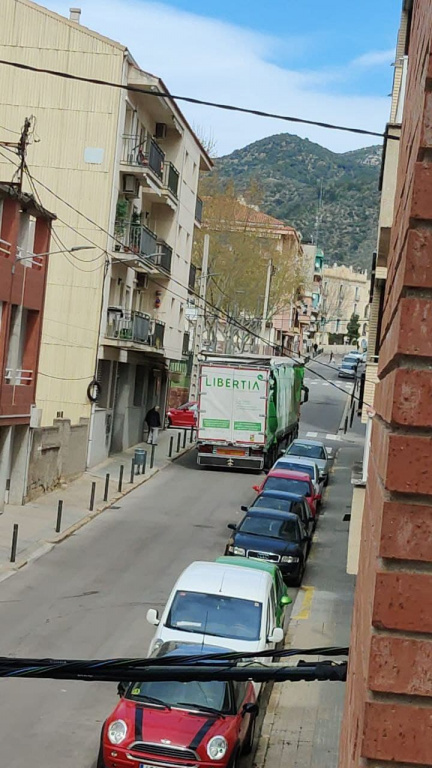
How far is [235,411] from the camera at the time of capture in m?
36.1

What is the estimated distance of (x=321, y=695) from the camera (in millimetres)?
14047

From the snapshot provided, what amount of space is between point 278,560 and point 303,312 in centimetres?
10698

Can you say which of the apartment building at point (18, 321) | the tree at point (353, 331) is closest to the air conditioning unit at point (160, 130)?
the apartment building at point (18, 321)

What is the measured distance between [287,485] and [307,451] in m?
9.11

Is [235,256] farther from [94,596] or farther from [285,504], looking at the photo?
[94,596]

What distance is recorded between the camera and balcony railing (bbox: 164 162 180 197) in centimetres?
4259

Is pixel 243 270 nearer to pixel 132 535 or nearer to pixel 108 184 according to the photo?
pixel 108 184

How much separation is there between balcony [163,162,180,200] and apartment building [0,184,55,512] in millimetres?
14023

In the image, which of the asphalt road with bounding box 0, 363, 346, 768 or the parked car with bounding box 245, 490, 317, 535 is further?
the parked car with bounding box 245, 490, 317, 535

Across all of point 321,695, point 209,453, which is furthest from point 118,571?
point 209,453

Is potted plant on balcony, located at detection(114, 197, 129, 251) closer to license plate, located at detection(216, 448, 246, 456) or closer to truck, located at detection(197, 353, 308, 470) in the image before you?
truck, located at detection(197, 353, 308, 470)

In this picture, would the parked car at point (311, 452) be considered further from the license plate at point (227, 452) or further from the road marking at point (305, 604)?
the road marking at point (305, 604)

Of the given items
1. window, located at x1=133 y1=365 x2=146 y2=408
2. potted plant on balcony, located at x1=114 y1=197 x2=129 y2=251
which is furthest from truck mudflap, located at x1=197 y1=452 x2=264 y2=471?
potted plant on balcony, located at x1=114 y1=197 x2=129 y2=251

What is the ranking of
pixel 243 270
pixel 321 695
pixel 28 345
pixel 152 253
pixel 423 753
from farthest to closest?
pixel 243 270 < pixel 152 253 < pixel 28 345 < pixel 321 695 < pixel 423 753
